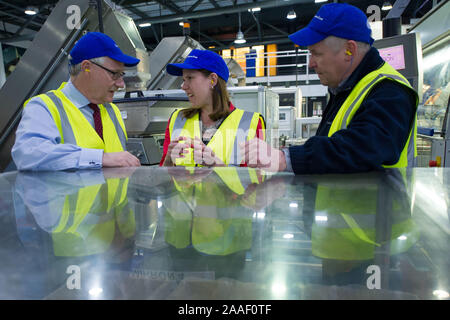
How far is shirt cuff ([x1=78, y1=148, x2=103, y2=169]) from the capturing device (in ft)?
3.94

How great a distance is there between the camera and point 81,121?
4.62 feet

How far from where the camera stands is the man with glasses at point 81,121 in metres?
1.20

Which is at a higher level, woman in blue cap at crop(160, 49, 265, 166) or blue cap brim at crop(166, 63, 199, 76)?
blue cap brim at crop(166, 63, 199, 76)

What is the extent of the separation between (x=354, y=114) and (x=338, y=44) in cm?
34

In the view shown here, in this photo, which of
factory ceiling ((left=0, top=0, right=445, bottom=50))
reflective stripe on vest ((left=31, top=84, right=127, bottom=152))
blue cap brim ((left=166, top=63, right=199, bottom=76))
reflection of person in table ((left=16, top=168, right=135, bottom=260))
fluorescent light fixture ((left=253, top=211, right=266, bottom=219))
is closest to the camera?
reflection of person in table ((left=16, top=168, right=135, bottom=260))

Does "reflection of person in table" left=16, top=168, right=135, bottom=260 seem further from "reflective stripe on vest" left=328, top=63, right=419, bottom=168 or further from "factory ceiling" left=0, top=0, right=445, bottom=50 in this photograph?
"factory ceiling" left=0, top=0, right=445, bottom=50

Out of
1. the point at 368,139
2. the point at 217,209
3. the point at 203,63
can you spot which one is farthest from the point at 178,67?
the point at 217,209

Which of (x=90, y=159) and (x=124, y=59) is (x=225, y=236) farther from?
(x=124, y=59)

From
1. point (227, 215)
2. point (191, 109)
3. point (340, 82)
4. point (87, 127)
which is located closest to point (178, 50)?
point (191, 109)

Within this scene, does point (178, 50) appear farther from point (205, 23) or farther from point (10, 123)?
point (205, 23)

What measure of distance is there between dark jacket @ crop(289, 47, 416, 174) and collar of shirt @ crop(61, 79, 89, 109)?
1.14m

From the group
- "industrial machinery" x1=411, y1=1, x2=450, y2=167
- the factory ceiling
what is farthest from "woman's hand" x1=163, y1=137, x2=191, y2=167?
the factory ceiling

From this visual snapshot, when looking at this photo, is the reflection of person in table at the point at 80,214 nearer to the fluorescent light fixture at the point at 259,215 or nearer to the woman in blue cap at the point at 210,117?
the fluorescent light fixture at the point at 259,215
